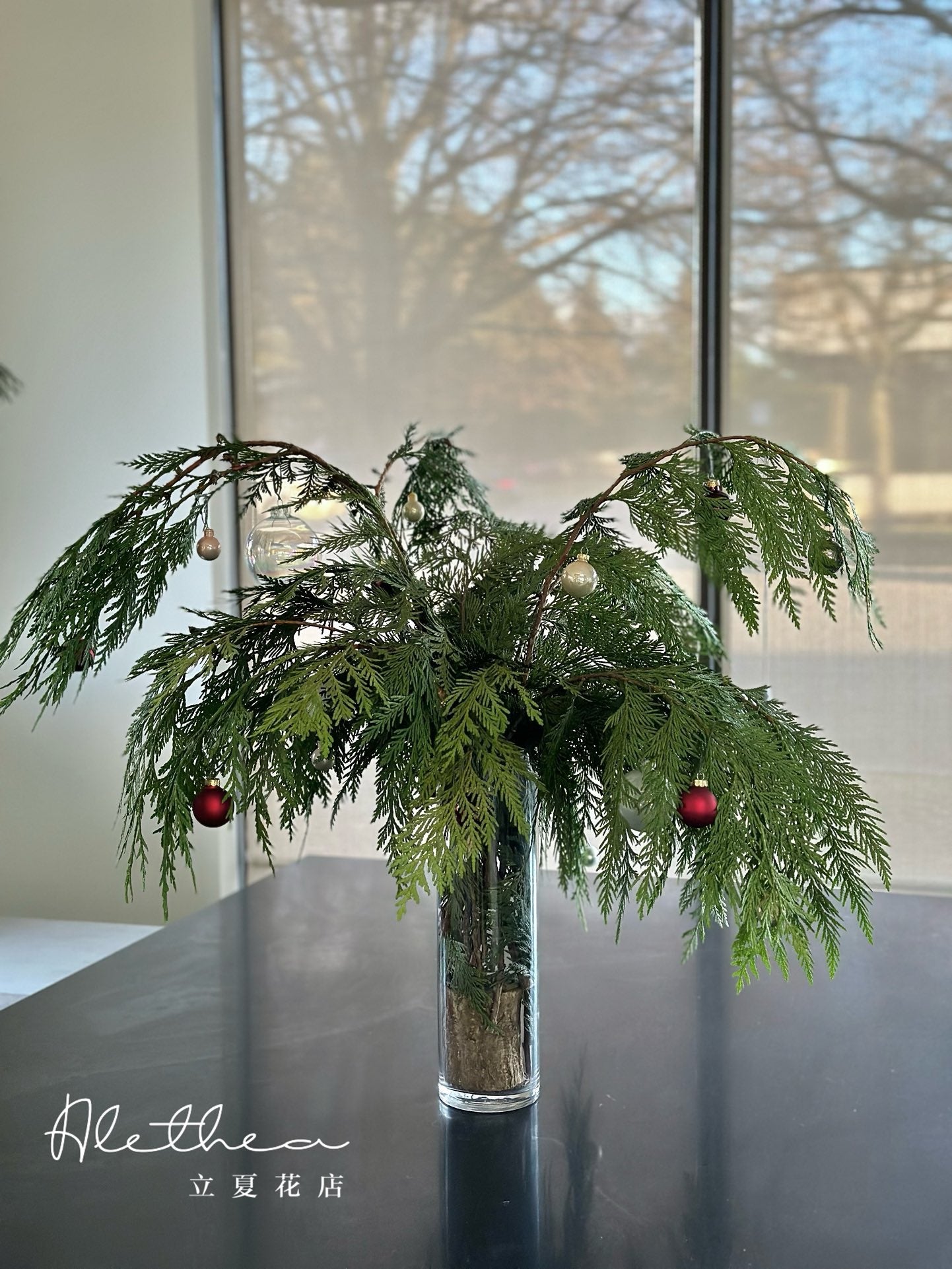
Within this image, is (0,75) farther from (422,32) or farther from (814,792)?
(814,792)

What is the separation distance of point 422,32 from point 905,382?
1.39 m

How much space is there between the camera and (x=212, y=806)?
2.76ft

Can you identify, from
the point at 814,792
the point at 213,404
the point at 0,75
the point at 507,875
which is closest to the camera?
the point at 814,792

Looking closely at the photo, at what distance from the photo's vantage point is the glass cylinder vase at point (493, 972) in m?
0.92

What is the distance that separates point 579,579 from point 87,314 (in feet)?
7.93

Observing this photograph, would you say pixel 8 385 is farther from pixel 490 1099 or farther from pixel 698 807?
pixel 698 807

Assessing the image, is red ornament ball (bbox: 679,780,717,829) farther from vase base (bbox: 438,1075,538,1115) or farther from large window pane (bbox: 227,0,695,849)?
large window pane (bbox: 227,0,695,849)

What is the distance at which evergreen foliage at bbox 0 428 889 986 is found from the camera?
80 centimetres

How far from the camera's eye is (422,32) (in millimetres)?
2947

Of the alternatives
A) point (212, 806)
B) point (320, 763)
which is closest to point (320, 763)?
point (320, 763)

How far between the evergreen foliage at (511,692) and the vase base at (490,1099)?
177mm

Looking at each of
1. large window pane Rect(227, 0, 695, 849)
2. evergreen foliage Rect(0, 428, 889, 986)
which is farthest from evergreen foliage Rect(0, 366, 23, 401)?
evergreen foliage Rect(0, 428, 889, 986)

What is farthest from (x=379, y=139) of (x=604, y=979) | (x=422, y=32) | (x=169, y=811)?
(x=169, y=811)

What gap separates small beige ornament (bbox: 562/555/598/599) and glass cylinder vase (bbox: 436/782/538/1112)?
0.16 metres
